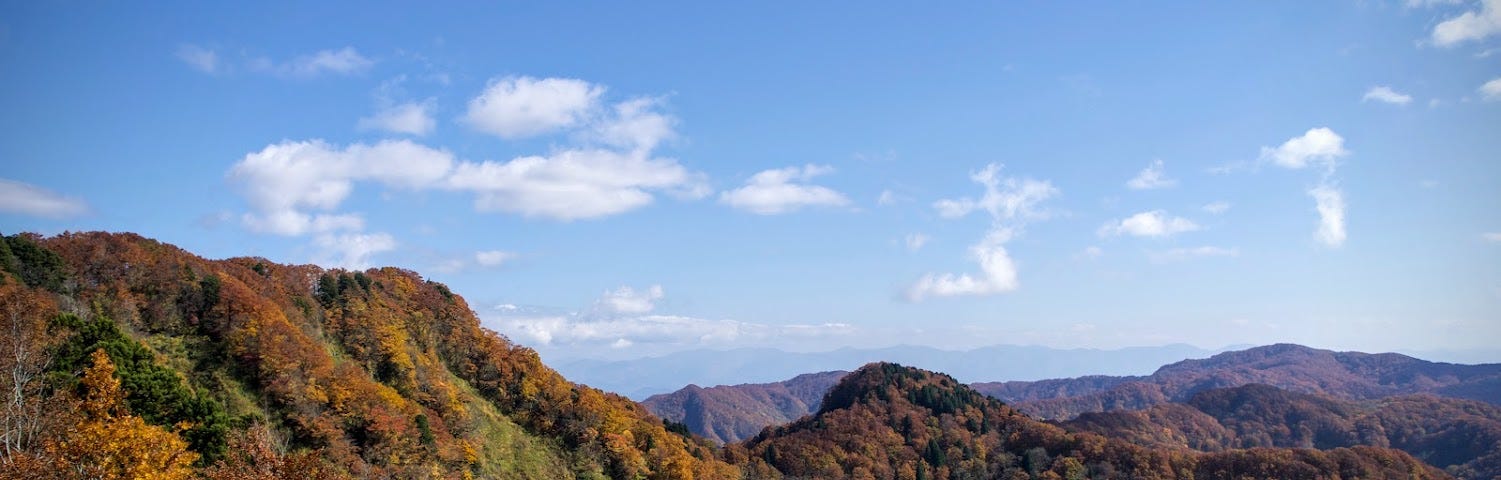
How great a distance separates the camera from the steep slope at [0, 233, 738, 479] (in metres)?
37.6

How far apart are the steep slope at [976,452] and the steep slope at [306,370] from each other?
5175 cm

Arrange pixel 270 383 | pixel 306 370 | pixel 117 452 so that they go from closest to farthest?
pixel 117 452 → pixel 270 383 → pixel 306 370

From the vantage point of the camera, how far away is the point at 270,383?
1860 inches

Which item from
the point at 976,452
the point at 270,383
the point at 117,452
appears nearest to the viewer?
the point at 117,452

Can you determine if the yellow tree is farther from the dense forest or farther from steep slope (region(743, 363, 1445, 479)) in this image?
steep slope (region(743, 363, 1445, 479))

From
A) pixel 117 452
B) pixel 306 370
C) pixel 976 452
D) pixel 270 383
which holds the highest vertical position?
pixel 306 370

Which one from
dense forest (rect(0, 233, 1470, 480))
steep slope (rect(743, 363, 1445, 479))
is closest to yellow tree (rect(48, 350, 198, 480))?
dense forest (rect(0, 233, 1470, 480))

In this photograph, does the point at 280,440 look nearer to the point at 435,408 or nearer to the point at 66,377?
the point at 66,377

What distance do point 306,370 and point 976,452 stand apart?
110750 millimetres

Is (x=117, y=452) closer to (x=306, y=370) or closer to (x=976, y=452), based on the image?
(x=306, y=370)

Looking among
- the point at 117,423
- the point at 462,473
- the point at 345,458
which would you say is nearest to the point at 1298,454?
the point at 462,473

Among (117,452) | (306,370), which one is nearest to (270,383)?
(306,370)

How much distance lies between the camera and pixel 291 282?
6575 cm

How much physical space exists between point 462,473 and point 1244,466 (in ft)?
386
